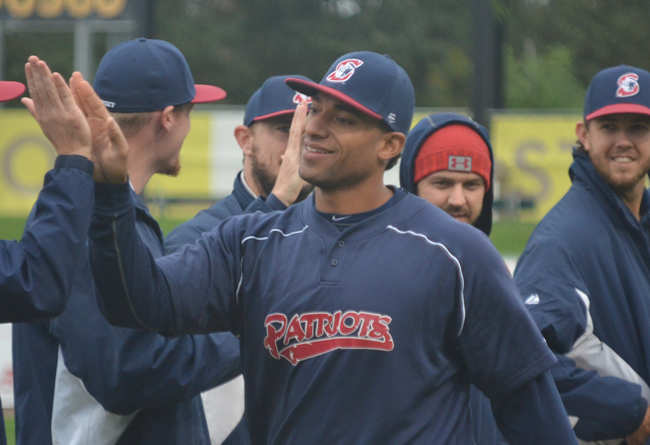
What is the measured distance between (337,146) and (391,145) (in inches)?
7.3

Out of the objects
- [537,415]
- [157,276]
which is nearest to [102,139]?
[157,276]

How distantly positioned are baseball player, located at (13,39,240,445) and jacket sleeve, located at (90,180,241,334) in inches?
8.2

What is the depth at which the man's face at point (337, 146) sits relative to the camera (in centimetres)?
251

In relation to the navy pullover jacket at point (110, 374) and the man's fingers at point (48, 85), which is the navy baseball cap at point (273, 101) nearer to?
the navy pullover jacket at point (110, 374)

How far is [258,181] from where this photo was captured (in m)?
3.88

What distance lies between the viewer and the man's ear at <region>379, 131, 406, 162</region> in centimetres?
258

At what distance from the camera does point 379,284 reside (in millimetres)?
2338

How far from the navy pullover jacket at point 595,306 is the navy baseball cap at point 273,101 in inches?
45.7

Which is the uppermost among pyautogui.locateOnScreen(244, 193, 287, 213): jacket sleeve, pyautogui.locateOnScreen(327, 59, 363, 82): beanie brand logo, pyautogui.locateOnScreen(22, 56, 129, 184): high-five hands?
pyautogui.locateOnScreen(327, 59, 363, 82): beanie brand logo

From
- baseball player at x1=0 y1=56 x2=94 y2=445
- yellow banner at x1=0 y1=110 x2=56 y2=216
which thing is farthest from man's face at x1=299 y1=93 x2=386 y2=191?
yellow banner at x1=0 y1=110 x2=56 y2=216

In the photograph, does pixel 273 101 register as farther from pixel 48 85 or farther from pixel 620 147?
pixel 48 85

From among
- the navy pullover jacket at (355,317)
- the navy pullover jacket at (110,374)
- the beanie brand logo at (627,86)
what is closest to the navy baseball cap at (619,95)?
the beanie brand logo at (627,86)

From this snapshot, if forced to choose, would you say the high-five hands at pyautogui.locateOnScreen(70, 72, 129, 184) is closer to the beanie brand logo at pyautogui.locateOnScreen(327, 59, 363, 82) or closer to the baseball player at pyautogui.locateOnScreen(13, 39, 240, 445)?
the baseball player at pyautogui.locateOnScreen(13, 39, 240, 445)

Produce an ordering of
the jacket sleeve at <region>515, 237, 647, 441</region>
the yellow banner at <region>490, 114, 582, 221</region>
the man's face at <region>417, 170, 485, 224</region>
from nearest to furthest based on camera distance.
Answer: the jacket sleeve at <region>515, 237, 647, 441</region>, the man's face at <region>417, 170, 485, 224</region>, the yellow banner at <region>490, 114, 582, 221</region>
